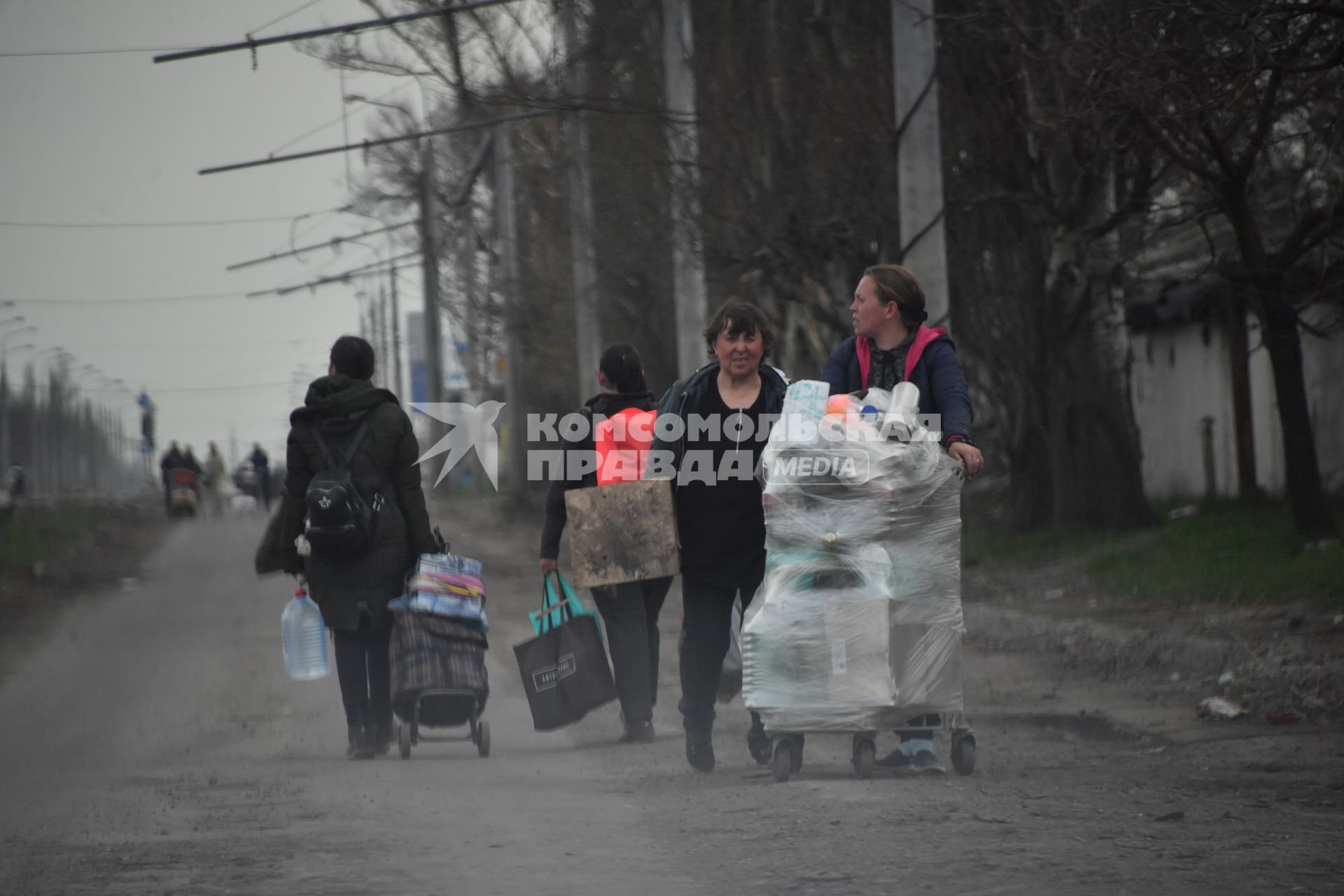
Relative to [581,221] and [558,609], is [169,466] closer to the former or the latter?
[581,221]

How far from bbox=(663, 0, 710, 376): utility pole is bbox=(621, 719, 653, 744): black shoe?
938 centimetres

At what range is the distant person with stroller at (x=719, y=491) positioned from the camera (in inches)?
279

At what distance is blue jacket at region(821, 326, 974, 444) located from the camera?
21.6 ft

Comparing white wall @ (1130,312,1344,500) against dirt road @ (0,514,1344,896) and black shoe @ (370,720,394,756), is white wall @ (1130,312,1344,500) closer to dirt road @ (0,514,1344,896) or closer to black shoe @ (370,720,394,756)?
dirt road @ (0,514,1344,896)

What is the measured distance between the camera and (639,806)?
6.40 meters

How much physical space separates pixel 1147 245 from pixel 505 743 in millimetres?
11606

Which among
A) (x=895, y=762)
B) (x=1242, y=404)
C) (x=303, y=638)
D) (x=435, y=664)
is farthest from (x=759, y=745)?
(x=1242, y=404)

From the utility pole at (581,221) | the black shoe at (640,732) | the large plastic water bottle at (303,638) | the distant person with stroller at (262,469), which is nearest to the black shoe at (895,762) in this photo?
the black shoe at (640,732)

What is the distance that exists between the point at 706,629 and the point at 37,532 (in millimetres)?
21536

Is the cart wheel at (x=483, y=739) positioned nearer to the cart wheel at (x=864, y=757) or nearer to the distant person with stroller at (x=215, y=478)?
the cart wheel at (x=864, y=757)

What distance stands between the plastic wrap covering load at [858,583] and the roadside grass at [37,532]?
15332mm

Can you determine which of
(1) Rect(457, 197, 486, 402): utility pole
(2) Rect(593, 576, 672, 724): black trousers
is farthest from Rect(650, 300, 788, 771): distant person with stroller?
(1) Rect(457, 197, 486, 402): utility pole

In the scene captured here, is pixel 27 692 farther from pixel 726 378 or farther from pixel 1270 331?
pixel 1270 331

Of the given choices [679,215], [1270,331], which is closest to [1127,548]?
[1270,331]
